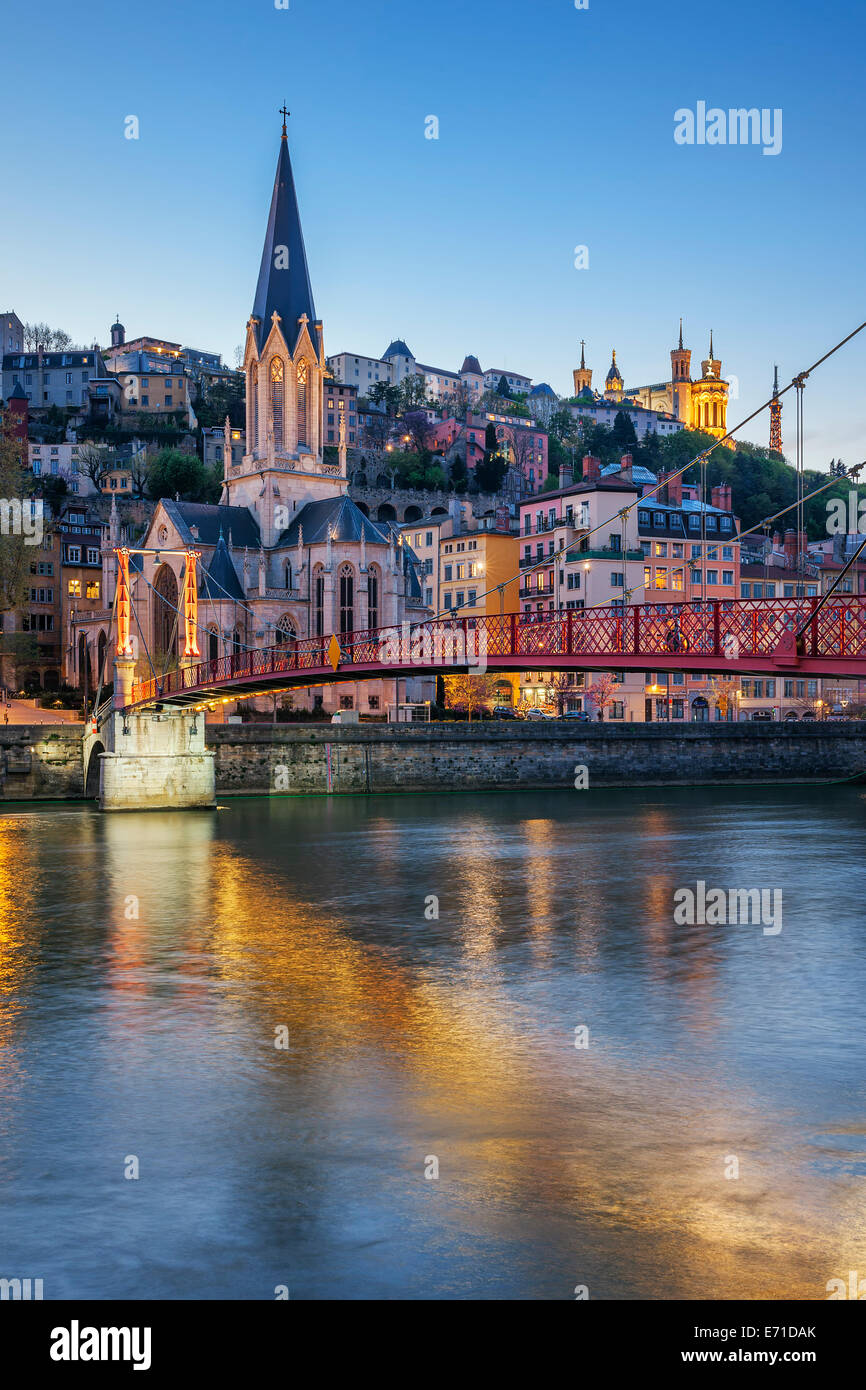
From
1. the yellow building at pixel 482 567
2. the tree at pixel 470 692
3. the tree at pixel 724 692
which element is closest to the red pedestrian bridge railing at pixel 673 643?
the tree at pixel 470 692

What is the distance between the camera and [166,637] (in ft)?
229

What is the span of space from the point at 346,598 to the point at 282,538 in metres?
6.16

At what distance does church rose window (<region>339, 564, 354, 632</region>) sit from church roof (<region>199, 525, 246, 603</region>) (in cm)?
497

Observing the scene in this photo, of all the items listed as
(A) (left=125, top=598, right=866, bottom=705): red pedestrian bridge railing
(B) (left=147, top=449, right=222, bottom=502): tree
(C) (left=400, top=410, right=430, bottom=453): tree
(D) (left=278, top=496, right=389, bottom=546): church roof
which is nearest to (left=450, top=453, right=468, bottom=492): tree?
(C) (left=400, top=410, right=430, bottom=453): tree

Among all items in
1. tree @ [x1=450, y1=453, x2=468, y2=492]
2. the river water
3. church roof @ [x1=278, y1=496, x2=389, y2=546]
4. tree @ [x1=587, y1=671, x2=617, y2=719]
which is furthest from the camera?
tree @ [x1=450, y1=453, x2=468, y2=492]

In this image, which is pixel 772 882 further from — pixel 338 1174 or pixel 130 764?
pixel 130 764

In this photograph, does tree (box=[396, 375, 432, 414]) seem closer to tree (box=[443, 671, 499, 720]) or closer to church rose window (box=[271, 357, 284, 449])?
church rose window (box=[271, 357, 284, 449])

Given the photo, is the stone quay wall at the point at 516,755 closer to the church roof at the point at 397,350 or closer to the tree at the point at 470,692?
the tree at the point at 470,692

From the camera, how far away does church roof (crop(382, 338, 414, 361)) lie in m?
182

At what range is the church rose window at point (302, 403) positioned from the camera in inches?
2895

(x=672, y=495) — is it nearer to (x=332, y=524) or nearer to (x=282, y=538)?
(x=332, y=524)

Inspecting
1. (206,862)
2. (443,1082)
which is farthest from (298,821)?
(443,1082)

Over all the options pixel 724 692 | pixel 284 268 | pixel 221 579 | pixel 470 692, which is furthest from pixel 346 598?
pixel 724 692

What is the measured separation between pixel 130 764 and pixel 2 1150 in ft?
112
